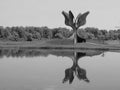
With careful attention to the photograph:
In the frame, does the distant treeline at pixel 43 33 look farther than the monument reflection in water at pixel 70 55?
Yes

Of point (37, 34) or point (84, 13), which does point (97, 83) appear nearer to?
point (84, 13)

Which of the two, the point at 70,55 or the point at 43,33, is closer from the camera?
the point at 70,55

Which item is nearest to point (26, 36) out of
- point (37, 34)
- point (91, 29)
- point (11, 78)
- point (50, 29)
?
point (37, 34)

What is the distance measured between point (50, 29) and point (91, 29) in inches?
520

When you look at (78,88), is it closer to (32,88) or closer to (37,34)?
(32,88)

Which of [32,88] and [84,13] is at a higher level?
[84,13]

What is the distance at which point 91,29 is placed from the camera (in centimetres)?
7012

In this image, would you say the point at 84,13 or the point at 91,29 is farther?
the point at 91,29

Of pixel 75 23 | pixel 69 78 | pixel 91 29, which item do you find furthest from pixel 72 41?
pixel 91 29

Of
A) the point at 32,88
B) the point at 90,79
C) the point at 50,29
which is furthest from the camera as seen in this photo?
the point at 50,29

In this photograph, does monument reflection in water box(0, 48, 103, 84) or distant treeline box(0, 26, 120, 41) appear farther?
distant treeline box(0, 26, 120, 41)

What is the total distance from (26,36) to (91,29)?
2277 cm

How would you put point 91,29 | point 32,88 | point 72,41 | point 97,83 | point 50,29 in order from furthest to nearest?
point 91,29
point 50,29
point 72,41
point 97,83
point 32,88

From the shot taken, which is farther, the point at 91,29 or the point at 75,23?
the point at 91,29
